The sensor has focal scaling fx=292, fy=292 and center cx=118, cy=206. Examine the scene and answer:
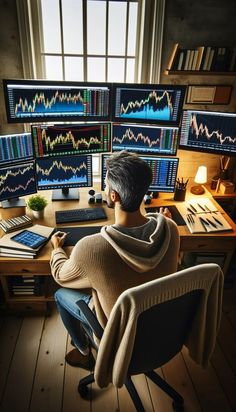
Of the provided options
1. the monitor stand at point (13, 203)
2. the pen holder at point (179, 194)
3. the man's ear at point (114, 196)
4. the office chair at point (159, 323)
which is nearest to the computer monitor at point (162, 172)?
the pen holder at point (179, 194)

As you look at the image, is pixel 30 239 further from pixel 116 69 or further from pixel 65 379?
pixel 116 69

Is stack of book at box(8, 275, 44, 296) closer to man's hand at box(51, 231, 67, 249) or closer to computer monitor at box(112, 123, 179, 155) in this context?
man's hand at box(51, 231, 67, 249)

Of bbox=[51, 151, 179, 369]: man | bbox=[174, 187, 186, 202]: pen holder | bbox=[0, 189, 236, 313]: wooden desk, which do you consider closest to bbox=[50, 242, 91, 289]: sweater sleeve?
bbox=[51, 151, 179, 369]: man

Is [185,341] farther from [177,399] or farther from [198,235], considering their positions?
[198,235]

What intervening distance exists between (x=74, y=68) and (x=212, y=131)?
140cm

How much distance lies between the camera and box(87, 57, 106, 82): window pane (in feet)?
8.89

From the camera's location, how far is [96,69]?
2750 millimetres

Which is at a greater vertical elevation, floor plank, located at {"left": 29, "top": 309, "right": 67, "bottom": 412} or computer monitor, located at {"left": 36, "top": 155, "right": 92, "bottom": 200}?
computer monitor, located at {"left": 36, "top": 155, "right": 92, "bottom": 200}

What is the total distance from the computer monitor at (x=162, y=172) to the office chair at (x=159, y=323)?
1272 millimetres

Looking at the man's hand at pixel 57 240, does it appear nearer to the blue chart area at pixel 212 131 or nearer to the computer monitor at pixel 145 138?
the computer monitor at pixel 145 138

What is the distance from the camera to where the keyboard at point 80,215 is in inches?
82.7

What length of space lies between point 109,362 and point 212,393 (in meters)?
0.95

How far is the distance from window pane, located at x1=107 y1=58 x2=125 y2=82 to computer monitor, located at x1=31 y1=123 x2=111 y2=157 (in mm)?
808

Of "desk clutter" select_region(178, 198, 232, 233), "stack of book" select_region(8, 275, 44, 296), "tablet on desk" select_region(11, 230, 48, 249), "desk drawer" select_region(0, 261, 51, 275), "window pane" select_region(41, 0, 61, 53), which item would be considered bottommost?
"stack of book" select_region(8, 275, 44, 296)
